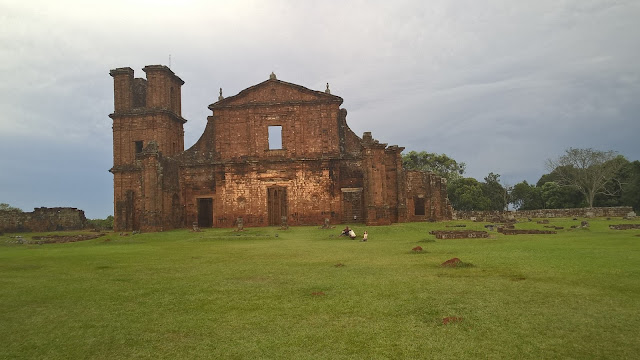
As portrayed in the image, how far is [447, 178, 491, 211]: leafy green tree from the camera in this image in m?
55.6

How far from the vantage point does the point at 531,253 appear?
36.1 feet

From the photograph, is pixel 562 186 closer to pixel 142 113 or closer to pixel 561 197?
pixel 561 197

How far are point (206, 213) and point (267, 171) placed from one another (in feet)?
20.5

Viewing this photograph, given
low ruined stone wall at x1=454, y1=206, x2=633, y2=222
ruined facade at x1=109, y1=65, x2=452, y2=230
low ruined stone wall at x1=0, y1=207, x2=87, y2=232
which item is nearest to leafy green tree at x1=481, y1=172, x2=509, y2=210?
low ruined stone wall at x1=454, y1=206, x2=633, y2=222

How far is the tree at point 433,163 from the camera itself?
60250 millimetres

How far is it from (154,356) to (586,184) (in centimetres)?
5483

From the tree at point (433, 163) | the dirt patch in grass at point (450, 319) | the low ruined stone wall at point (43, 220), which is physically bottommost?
the dirt patch in grass at point (450, 319)

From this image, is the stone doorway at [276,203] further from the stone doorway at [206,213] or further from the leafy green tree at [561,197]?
the leafy green tree at [561,197]

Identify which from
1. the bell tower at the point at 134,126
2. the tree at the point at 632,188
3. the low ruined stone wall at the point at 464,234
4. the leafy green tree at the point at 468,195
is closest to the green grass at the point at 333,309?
the low ruined stone wall at the point at 464,234

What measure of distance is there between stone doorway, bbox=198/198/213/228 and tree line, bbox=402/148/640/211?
29.0 metres

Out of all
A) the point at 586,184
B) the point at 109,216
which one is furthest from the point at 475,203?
the point at 109,216

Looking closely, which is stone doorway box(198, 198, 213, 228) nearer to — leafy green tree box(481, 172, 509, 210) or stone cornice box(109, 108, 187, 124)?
stone cornice box(109, 108, 187, 124)

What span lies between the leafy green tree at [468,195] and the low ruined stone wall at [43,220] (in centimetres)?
4477

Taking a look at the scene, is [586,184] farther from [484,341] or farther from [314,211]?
[484,341]
